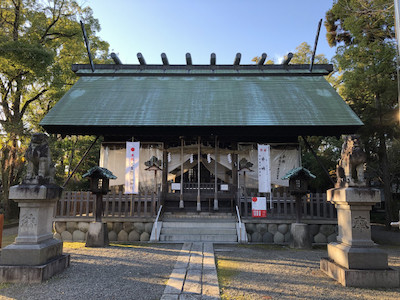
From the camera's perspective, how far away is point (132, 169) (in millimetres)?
11117

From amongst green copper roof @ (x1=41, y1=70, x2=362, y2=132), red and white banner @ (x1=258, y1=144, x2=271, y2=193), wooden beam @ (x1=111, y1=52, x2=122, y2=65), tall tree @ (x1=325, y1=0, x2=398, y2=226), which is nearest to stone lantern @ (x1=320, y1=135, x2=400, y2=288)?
green copper roof @ (x1=41, y1=70, x2=362, y2=132)

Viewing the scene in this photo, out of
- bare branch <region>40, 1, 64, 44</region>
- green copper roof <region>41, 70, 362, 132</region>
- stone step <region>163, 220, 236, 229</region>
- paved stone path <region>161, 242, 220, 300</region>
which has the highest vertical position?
bare branch <region>40, 1, 64, 44</region>

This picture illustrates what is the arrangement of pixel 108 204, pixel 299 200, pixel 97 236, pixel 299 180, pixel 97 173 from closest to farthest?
1. pixel 97 236
2. pixel 97 173
3. pixel 299 180
4. pixel 299 200
5. pixel 108 204

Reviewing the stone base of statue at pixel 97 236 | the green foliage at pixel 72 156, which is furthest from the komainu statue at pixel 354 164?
the green foliage at pixel 72 156

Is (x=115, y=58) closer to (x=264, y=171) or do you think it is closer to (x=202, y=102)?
(x=202, y=102)

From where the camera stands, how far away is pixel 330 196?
629cm

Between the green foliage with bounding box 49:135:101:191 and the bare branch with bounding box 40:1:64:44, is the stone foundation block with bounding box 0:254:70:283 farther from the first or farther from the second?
the bare branch with bounding box 40:1:64:44

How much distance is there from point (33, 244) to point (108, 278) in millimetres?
1739

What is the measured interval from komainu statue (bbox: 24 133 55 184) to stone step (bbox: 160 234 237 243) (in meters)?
4.99

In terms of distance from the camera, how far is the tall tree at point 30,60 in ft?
40.5

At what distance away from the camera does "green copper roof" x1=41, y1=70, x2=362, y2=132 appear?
34.8 ft

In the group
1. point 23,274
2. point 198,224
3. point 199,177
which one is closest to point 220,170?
point 199,177

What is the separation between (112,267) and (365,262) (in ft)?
18.7

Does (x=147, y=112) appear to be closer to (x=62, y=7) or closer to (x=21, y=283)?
(x=21, y=283)
